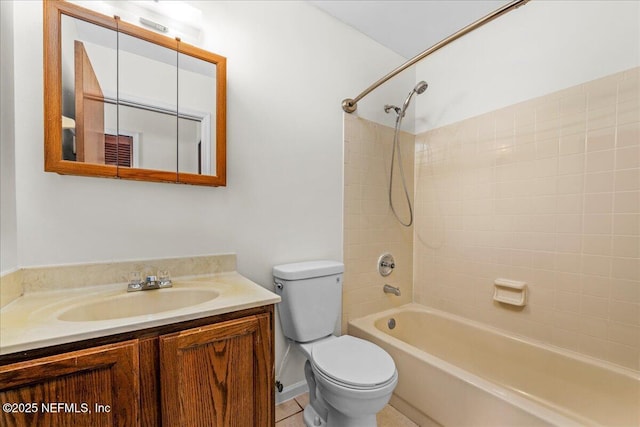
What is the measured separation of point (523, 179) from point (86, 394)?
2.19 metres

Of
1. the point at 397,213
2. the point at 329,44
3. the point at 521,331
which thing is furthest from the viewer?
the point at 397,213

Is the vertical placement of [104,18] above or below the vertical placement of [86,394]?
above

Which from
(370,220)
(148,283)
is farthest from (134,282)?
(370,220)

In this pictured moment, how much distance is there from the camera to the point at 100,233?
1090 millimetres

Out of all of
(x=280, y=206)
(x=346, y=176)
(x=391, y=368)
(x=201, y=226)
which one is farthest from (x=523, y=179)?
(x=201, y=226)

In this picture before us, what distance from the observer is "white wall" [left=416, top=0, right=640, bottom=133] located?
1.32m

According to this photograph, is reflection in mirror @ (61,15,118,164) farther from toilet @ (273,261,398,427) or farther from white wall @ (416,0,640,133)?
white wall @ (416,0,640,133)

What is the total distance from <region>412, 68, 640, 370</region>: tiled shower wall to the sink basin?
1105mm

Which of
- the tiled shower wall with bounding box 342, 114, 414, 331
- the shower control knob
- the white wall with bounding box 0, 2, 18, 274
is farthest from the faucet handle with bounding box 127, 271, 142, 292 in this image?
the shower control knob

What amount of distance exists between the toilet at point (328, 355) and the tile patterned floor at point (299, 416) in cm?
7

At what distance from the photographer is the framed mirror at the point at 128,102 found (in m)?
0.98

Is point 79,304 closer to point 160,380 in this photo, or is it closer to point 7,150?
point 160,380

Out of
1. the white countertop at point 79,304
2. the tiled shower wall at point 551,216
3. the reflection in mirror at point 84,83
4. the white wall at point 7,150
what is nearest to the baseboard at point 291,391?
the white countertop at point 79,304

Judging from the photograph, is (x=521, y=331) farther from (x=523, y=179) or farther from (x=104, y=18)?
(x=104, y=18)
